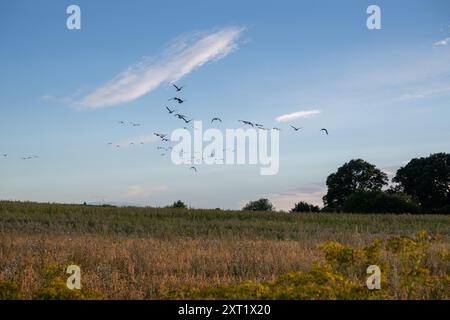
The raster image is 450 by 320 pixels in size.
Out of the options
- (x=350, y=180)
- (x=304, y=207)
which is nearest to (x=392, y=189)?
(x=350, y=180)

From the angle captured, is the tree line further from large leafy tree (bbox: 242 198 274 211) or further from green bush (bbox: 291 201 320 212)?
large leafy tree (bbox: 242 198 274 211)

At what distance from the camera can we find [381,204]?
209 feet

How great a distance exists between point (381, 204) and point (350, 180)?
18.2m

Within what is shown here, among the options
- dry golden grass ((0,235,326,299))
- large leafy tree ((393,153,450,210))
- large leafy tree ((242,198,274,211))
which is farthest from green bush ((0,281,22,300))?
large leafy tree ((242,198,274,211))

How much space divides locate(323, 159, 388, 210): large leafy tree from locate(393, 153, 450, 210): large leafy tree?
16.3 ft

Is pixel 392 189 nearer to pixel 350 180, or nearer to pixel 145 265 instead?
pixel 350 180

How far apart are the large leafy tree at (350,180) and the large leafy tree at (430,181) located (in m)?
4.97

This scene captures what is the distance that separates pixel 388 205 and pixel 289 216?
74.5 ft

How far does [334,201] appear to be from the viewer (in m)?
80.2

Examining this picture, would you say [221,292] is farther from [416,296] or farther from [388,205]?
[388,205]

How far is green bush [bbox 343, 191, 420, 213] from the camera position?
63.6 metres

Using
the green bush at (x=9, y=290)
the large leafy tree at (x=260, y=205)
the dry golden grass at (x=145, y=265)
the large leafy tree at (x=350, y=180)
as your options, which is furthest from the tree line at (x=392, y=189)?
the green bush at (x=9, y=290)
